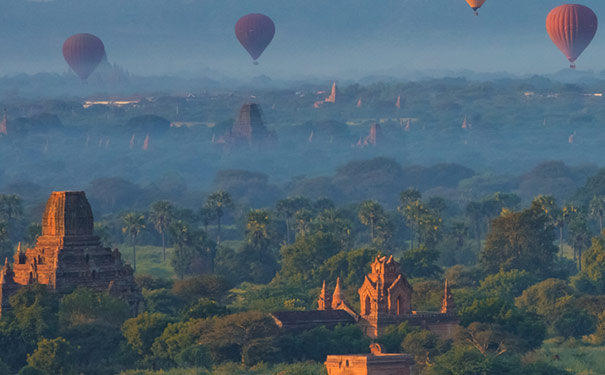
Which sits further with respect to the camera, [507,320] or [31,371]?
[507,320]

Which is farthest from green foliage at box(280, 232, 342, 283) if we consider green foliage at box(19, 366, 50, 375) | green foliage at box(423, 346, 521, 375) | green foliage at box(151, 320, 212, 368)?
green foliage at box(19, 366, 50, 375)

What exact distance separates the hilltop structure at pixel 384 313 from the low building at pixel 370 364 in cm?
1661

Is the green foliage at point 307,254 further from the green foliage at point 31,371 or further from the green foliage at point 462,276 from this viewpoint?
the green foliage at point 31,371

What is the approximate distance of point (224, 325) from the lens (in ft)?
428

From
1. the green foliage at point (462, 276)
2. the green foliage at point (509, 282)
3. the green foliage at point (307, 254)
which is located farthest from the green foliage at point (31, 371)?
the green foliage at point (462, 276)

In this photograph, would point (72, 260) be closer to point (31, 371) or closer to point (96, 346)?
point (96, 346)

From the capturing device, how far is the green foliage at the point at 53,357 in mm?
124438

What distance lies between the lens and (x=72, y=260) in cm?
14612

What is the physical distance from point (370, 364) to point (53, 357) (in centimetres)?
2187

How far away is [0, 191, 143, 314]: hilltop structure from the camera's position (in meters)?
146

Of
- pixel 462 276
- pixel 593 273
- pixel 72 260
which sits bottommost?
pixel 462 276

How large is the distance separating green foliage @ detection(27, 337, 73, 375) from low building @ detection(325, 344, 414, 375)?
57.6 ft

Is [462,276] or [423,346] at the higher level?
[462,276]

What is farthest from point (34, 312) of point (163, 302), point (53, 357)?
point (163, 302)
